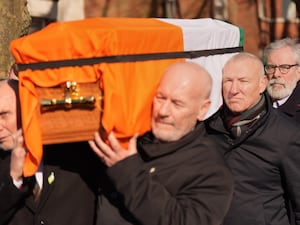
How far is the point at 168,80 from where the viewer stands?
3010 millimetres

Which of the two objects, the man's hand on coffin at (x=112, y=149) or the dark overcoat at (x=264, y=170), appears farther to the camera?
the dark overcoat at (x=264, y=170)

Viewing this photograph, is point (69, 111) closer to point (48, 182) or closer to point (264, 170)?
point (48, 182)

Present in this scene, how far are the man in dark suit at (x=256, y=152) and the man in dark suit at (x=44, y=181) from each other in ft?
2.89

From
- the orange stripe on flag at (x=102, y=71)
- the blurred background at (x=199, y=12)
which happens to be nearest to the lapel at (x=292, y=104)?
the orange stripe on flag at (x=102, y=71)

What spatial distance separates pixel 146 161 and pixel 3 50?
216 cm

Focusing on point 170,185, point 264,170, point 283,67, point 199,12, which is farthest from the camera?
point 199,12

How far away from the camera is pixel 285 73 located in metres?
4.85

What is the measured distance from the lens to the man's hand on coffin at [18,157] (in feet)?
10.2

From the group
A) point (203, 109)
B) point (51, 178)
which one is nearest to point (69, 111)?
point (51, 178)

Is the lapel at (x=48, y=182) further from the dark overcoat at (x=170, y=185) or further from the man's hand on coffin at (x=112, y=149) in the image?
the man's hand on coffin at (x=112, y=149)

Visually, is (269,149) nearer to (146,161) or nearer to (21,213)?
(146,161)

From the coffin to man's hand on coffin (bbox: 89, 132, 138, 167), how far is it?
39 mm

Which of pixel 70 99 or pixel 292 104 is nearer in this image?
pixel 70 99

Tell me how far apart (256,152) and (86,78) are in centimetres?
132
